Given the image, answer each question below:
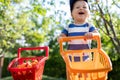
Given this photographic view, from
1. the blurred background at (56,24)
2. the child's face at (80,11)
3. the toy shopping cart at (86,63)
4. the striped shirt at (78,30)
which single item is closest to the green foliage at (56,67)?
the blurred background at (56,24)

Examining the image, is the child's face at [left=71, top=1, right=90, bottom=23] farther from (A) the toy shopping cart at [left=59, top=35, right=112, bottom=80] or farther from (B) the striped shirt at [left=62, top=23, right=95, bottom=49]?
(A) the toy shopping cart at [left=59, top=35, right=112, bottom=80]

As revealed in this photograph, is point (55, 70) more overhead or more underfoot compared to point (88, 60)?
more underfoot

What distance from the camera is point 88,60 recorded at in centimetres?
386

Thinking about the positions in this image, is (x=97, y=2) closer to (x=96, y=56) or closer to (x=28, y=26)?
(x=96, y=56)

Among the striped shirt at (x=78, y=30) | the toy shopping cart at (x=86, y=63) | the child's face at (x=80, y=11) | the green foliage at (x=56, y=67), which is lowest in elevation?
the green foliage at (x=56, y=67)

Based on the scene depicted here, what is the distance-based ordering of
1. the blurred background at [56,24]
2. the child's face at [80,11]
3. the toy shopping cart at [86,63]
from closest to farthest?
the toy shopping cart at [86,63] < the child's face at [80,11] < the blurred background at [56,24]

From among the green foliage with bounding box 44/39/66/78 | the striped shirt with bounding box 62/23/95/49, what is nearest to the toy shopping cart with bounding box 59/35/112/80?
the striped shirt with bounding box 62/23/95/49

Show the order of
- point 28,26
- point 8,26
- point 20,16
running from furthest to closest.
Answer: point 28,26 → point 20,16 → point 8,26

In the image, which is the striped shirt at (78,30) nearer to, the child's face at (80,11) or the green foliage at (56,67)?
the child's face at (80,11)

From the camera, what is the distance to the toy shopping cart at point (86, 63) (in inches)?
134

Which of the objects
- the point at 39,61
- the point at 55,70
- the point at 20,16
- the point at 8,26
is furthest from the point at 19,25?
the point at 39,61

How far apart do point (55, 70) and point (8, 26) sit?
347cm

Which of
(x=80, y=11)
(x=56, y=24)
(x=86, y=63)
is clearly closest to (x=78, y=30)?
(x=80, y=11)

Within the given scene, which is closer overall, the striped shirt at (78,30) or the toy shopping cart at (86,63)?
the toy shopping cart at (86,63)
